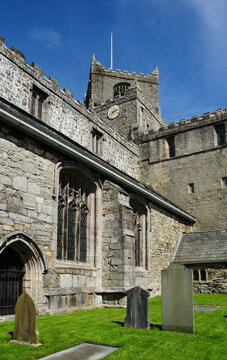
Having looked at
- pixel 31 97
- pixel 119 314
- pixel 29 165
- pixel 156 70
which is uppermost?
pixel 156 70

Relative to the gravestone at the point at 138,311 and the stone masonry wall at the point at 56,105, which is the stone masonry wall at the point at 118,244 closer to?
the gravestone at the point at 138,311

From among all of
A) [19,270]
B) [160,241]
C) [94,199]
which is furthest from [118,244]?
[160,241]

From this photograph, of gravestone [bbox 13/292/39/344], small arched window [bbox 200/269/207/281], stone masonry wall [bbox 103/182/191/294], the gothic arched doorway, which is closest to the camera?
gravestone [bbox 13/292/39/344]

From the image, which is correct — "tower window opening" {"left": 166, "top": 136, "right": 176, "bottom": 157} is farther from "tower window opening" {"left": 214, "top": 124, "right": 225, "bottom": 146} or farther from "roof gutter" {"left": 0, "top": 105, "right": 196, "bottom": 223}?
"roof gutter" {"left": 0, "top": 105, "right": 196, "bottom": 223}

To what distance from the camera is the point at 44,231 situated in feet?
30.0

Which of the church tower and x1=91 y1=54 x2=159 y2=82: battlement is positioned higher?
x1=91 y1=54 x2=159 y2=82: battlement

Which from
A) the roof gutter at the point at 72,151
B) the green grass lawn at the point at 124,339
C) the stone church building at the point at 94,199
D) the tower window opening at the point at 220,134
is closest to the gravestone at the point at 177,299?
the green grass lawn at the point at 124,339

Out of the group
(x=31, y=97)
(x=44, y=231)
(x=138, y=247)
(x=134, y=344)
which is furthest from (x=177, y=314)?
(x=31, y=97)

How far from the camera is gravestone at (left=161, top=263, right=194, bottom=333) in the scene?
6805 mm

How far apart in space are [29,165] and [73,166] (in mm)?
1873

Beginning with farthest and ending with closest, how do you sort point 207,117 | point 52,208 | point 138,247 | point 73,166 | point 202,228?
point 207,117 < point 202,228 < point 138,247 < point 73,166 < point 52,208

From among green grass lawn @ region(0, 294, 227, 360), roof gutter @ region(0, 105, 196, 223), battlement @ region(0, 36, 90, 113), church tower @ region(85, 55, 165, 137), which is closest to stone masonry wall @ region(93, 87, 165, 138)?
church tower @ region(85, 55, 165, 137)

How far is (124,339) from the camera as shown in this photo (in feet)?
19.6

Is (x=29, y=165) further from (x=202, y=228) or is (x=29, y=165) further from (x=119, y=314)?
(x=202, y=228)
